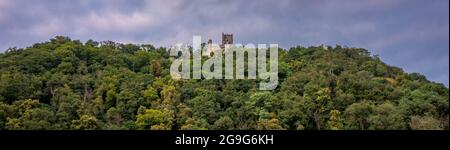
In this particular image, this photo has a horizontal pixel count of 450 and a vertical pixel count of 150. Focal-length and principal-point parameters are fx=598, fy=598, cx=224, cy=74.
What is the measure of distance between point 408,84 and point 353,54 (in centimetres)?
908

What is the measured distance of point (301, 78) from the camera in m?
37.3

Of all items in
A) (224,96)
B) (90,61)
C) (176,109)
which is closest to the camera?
(176,109)

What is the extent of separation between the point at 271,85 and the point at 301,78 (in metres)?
2.98

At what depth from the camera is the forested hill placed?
30.7 meters

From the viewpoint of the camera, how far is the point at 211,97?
34.9 meters

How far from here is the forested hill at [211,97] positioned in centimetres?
3069

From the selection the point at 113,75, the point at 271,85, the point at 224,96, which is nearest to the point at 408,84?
the point at 271,85

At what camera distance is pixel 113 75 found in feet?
131

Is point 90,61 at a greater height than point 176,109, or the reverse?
point 90,61

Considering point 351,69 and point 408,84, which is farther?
point 351,69
